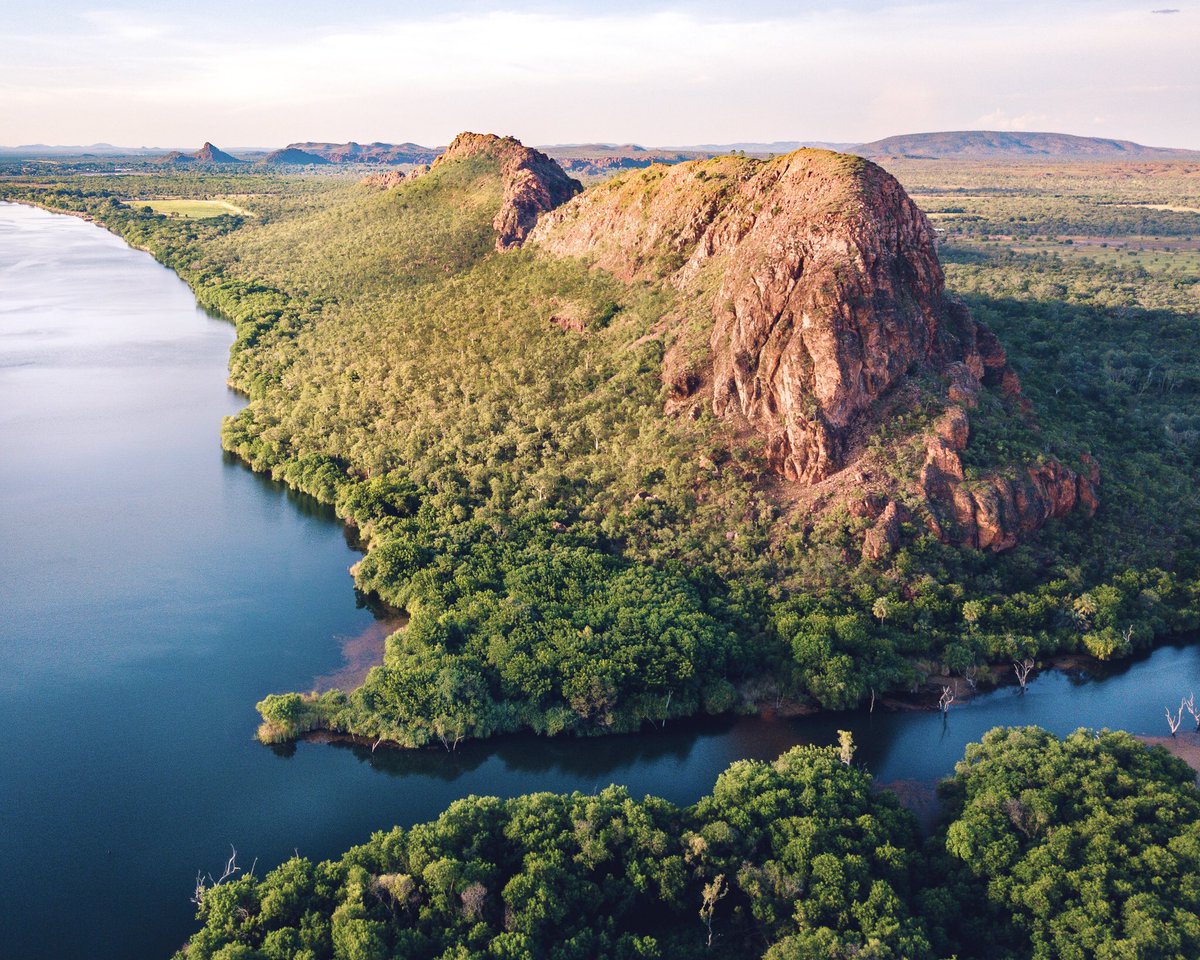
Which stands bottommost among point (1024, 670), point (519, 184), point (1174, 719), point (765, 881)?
point (1174, 719)

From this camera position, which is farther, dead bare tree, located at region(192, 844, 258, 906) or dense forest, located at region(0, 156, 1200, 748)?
dense forest, located at region(0, 156, 1200, 748)

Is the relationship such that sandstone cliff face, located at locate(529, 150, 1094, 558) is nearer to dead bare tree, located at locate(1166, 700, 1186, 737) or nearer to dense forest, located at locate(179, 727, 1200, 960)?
dead bare tree, located at locate(1166, 700, 1186, 737)

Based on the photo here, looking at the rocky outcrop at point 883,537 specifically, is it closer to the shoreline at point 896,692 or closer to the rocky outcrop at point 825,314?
the rocky outcrop at point 825,314

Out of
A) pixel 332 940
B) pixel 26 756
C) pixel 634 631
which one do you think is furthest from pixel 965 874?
pixel 26 756

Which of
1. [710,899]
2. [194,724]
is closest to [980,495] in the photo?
[710,899]

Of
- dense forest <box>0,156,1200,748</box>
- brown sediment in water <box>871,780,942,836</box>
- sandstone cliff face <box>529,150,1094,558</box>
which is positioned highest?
sandstone cliff face <box>529,150,1094,558</box>

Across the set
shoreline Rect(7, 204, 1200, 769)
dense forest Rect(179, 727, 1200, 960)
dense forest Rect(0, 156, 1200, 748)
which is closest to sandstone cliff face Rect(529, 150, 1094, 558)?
dense forest Rect(0, 156, 1200, 748)

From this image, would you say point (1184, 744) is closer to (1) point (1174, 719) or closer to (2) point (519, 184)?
(1) point (1174, 719)

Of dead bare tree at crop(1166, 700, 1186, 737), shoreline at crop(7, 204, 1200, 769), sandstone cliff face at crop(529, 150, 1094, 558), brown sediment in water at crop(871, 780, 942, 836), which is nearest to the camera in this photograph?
brown sediment in water at crop(871, 780, 942, 836)
